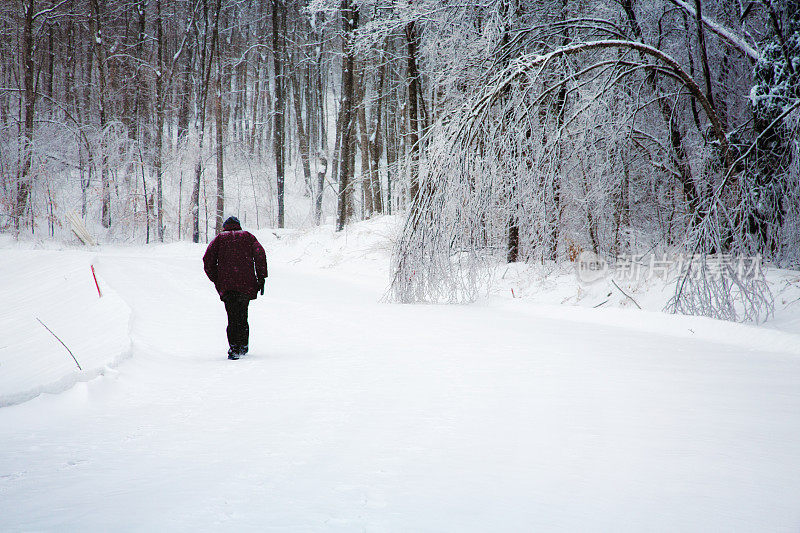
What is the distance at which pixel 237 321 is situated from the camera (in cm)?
562

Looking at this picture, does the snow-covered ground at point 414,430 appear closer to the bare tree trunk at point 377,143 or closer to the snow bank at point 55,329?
the snow bank at point 55,329

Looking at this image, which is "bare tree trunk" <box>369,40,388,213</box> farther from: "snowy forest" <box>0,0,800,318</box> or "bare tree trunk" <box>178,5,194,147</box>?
"bare tree trunk" <box>178,5,194,147</box>

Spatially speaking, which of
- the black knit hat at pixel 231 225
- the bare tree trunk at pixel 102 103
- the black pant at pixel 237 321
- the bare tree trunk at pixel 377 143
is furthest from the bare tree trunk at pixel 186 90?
the black pant at pixel 237 321

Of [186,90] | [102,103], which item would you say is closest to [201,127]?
[102,103]

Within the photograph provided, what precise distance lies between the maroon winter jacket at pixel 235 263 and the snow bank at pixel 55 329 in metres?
1.16

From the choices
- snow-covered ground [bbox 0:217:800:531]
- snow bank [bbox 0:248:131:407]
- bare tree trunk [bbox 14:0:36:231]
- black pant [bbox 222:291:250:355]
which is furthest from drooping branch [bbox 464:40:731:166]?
bare tree trunk [bbox 14:0:36:231]

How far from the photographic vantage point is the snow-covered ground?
6.57 feet

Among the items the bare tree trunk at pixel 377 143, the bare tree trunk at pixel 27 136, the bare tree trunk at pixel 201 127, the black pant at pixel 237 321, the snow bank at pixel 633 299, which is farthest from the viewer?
the bare tree trunk at pixel 201 127

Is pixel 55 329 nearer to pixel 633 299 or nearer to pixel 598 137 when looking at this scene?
pixel 598 137

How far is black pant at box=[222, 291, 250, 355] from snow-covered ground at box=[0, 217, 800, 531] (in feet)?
0.71

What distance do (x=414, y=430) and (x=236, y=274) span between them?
337cm

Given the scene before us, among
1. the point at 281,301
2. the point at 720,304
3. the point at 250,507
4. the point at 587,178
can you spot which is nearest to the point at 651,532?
the point at 250,507

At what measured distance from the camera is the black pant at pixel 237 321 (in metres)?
5.55

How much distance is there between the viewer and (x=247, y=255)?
570cm
